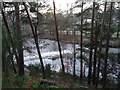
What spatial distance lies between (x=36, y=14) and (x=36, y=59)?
5.27 m

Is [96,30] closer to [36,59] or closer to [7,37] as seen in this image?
[7,37]

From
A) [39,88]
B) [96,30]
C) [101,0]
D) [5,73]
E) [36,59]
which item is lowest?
[36,59]

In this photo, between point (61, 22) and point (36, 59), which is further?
Answer: point (36, 59)

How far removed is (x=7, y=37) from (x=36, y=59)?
829 cm

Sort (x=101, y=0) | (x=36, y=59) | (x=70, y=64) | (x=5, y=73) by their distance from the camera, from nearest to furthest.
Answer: (x=5, y=73), (x=101, y=0), (x=70, y=64), (x=36, y=59)

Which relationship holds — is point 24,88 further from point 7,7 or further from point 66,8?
point 66,8

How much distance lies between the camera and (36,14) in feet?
24.9

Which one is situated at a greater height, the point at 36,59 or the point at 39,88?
the point at 39,88

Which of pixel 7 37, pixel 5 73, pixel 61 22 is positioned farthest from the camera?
pixel 61 22

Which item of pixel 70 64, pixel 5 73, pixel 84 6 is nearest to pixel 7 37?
pixel 5 73

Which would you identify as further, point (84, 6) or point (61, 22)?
point (61, 22)

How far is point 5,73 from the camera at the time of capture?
339 centimetres

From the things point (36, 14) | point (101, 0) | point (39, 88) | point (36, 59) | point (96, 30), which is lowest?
point (36, 59)

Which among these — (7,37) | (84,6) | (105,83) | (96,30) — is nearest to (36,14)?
(84,6)
